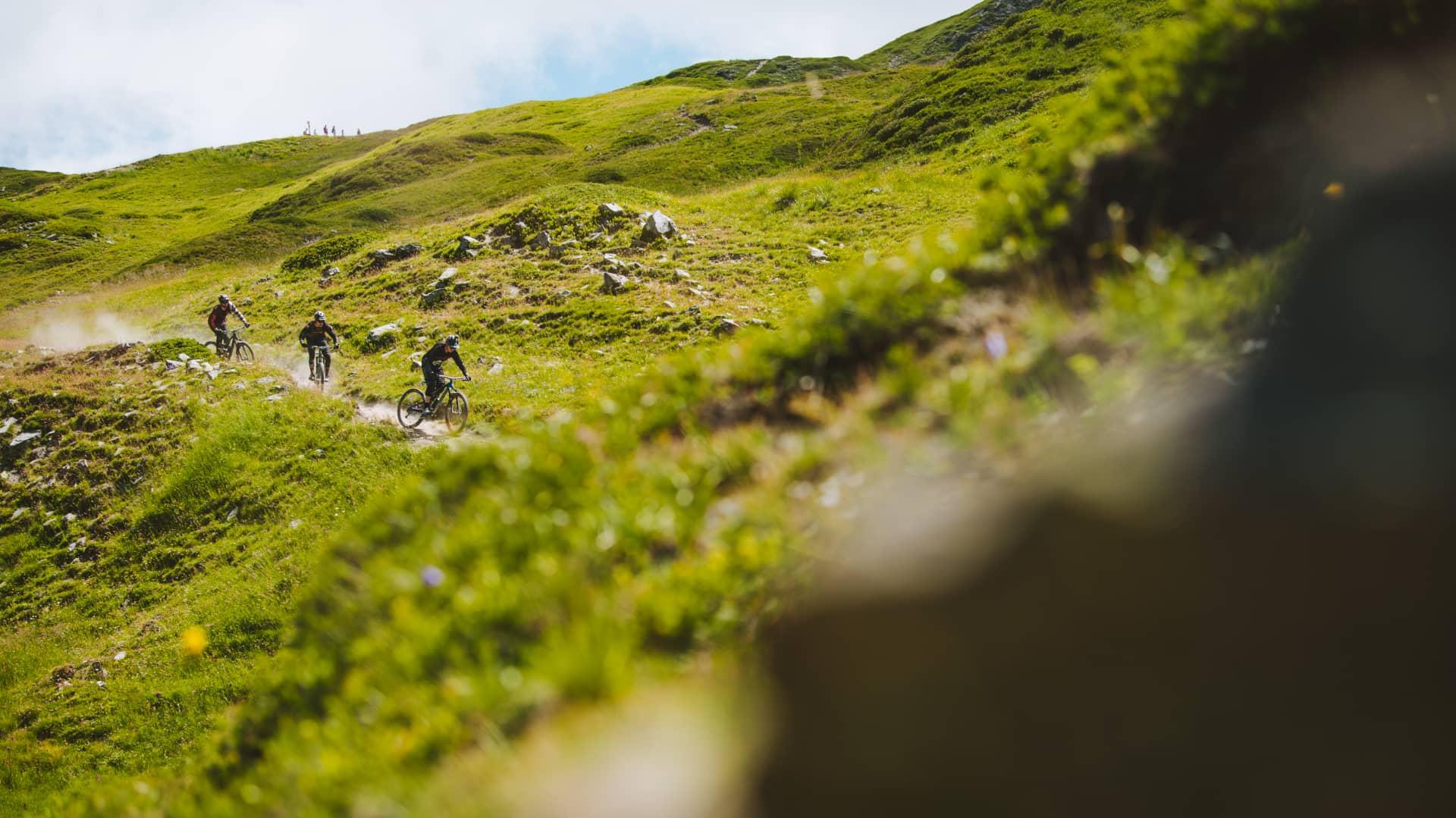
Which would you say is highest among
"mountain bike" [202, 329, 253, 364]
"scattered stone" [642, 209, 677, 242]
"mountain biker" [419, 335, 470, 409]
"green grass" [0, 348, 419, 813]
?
"scattered stone" [642, 209, 677, 242]

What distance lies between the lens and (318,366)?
23.2 m

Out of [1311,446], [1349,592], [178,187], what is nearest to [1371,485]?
[1311,446]

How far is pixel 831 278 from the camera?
5676 millimetres

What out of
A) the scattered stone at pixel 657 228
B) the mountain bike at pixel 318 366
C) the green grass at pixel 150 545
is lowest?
the green grass at pixel 150 545

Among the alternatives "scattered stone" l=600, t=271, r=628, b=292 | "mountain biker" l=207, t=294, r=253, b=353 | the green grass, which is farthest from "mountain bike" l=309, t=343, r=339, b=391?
"scattered stone" l=600, t=271, r=628, b=292

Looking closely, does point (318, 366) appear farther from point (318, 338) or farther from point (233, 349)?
point (233, 349)

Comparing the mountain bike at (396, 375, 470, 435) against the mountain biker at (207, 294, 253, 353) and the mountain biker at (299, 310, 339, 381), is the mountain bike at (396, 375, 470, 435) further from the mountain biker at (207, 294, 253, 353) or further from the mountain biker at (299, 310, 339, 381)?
the mountain biker at (207, 294, 253, 353)

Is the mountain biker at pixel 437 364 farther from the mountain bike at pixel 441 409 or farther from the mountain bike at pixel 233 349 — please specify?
the mountain bike at pixel 233 349

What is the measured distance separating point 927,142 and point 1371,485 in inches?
1713

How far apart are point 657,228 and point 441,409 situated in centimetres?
1473

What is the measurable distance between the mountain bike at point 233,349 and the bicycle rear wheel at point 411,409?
11.9 meters

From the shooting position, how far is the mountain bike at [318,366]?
23.0m

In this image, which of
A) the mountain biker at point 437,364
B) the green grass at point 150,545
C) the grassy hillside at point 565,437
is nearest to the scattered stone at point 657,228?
the grassy hillside at point 565,437

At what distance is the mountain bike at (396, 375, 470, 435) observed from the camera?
18594mm
